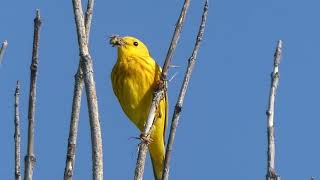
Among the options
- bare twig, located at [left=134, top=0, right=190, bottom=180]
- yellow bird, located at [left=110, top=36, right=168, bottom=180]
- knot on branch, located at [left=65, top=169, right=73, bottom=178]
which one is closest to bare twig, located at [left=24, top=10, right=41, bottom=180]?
knot on branch, located at [left=65, top=169, right=73, bottom=178]

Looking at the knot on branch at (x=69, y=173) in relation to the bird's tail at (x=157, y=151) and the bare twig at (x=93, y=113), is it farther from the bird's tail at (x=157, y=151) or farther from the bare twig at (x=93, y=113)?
the bird's tail at (x=157, y=151)

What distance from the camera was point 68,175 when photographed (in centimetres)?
406

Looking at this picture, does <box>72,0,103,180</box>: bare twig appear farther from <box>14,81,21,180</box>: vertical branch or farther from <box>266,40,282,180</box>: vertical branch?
<box>266,40,282,180</box>: vertical branch

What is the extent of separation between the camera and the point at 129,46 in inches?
336

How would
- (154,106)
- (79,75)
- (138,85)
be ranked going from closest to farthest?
(79,75), (154,106), (138,85)

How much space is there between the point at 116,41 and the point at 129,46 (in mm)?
189

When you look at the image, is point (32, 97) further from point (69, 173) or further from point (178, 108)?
point (178, 108)

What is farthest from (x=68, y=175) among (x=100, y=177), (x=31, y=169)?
(x=100, y=177)

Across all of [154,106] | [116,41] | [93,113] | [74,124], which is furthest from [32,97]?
[116,41]

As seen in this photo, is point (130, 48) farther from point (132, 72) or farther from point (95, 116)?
point (95, 116)

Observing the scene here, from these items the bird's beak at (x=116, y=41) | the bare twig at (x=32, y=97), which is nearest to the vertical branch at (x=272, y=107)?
the bare twig at (x=32, y=97)

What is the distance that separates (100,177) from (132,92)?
178 inches

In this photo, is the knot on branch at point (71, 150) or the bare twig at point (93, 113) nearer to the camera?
the bare twig at point (93, 113)

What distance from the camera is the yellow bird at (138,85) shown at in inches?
318
